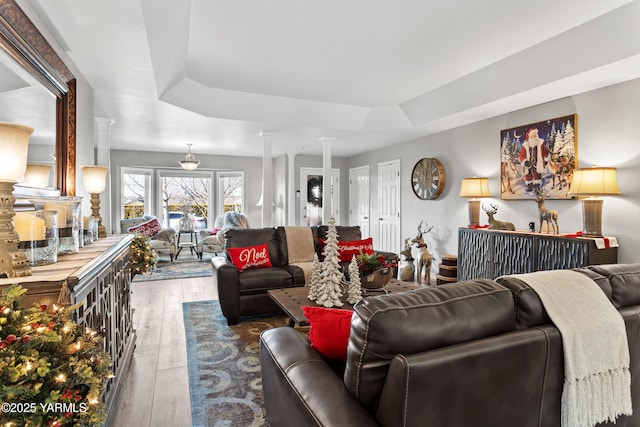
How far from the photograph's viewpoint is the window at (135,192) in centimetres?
849

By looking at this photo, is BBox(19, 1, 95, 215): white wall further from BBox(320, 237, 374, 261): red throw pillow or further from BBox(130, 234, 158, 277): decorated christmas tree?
BBox(320, 237, 374, 261): red throw pillow

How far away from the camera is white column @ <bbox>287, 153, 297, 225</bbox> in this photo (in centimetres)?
841

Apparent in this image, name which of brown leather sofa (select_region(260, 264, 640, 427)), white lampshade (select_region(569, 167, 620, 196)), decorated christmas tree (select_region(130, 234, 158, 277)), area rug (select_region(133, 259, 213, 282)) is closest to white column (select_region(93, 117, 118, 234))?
area rug (select_region(133, 259, 213, 282))

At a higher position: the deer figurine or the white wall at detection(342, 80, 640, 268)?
the white wall at detection(342, 80, 640, 268)

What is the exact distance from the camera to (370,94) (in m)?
5.00

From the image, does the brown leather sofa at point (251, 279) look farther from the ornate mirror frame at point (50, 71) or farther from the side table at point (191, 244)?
the side table at point (191, 244)

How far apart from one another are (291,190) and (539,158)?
5.26 m

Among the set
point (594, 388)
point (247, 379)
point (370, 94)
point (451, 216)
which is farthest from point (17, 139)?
point (451, 216)

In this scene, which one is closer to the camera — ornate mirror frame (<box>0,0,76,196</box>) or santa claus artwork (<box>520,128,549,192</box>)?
ornate mirror frame (<box>0,0,76,196</box>)

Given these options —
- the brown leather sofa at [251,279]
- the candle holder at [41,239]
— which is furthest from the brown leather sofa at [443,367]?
the brown leather sofa at [251,279]

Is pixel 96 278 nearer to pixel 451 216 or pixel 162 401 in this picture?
pixel 162 401

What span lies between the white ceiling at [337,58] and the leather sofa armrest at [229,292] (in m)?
2.01

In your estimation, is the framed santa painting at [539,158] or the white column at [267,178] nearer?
the framed santa painting at [539,158]

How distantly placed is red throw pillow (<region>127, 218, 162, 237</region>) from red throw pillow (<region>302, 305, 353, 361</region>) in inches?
263
